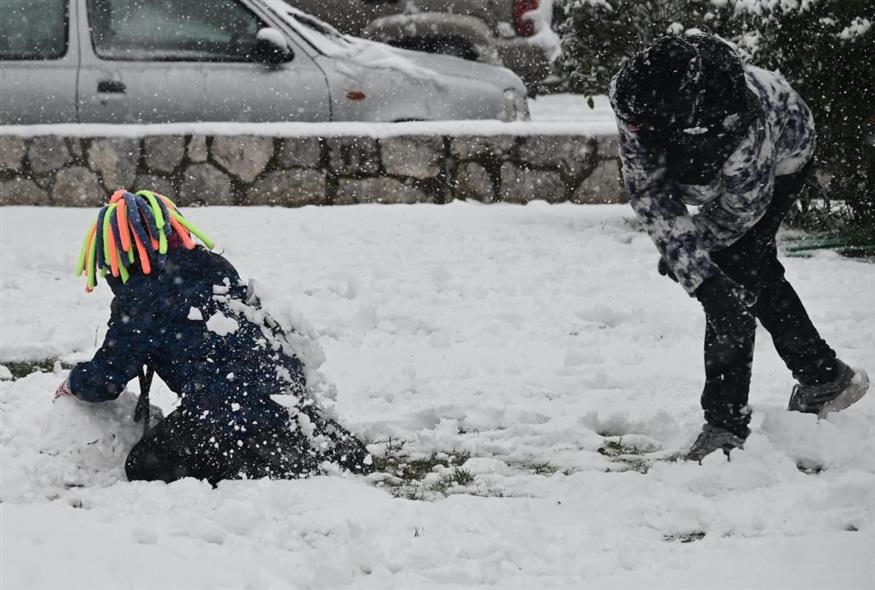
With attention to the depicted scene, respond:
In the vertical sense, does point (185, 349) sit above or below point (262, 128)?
above

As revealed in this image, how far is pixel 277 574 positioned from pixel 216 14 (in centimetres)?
609

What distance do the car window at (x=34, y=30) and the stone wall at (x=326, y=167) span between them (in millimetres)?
733

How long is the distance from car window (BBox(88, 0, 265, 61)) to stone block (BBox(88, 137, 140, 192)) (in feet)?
2.22

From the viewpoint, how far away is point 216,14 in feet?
26.7

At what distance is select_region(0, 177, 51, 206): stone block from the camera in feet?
25.9

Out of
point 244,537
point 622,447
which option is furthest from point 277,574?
point 622,447

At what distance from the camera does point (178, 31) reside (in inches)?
321

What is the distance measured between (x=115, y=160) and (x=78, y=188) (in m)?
0.32

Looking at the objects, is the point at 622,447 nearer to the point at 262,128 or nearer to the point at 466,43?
the point at 262,128

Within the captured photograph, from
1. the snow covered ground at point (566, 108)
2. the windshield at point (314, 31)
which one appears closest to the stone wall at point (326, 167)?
the windshield at point (314, 31)

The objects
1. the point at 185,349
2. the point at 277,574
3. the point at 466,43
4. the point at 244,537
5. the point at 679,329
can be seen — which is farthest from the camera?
the point at 466,43

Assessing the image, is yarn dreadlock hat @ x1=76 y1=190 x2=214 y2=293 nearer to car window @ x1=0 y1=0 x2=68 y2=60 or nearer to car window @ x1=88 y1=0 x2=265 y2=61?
car window @ x1=88 y1=0 x2=265 y2=61

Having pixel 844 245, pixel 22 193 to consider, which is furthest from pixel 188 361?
pixel 22 193

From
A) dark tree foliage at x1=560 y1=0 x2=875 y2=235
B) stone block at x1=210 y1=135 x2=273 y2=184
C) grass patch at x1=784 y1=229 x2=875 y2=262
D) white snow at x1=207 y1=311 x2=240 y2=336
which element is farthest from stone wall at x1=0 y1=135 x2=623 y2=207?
white snow at x1=207 y1=311 x2=240 y2=336
